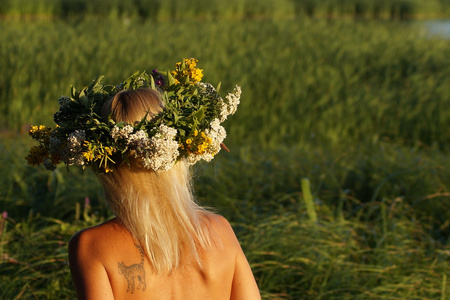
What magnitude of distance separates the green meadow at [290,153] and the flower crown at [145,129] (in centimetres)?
38

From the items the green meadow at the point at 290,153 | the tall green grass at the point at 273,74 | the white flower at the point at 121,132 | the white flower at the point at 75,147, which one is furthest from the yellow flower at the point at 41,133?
the tall green grass at the point at 273,74

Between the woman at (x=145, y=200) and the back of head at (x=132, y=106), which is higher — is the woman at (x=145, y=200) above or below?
below

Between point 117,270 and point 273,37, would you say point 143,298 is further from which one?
point 273,37

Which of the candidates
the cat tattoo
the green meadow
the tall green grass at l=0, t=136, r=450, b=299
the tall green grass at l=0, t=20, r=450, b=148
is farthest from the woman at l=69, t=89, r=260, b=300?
the tall green grass at l=0, t=20, r=450, b=148

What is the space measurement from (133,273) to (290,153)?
163 inches

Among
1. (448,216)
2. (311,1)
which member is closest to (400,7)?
(311,1)

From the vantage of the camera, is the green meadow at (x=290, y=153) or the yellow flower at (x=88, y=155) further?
the green meadow at (x=290, y=153)

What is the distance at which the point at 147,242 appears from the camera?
62.0 inches

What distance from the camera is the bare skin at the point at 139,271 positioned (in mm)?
1524

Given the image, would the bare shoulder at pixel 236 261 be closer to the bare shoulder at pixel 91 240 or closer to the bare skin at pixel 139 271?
the bare skin at pixel 139 271

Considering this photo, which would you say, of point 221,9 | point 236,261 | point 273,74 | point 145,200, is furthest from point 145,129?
point 221,9

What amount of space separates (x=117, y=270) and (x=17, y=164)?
11.1 ft

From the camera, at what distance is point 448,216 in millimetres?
4336

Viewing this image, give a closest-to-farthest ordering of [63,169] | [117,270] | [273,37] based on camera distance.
→ [117,270]
[63,169]
[273,37]
